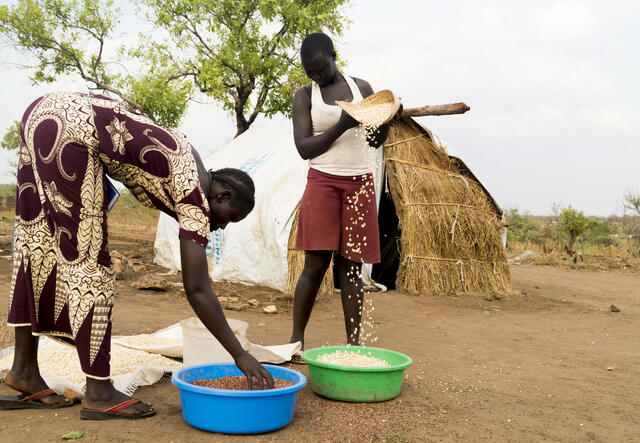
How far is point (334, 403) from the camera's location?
231 centimetres

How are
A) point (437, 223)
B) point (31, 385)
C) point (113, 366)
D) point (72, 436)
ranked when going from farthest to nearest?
point (437, 223), point (113, 366), point (31, 385), point (72, 436)

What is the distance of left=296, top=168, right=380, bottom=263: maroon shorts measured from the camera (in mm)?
2865

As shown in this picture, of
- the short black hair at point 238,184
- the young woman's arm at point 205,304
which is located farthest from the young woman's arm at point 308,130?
the young woman's arm at point 205,304

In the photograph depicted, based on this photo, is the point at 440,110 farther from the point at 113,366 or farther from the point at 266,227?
the point at 113,366

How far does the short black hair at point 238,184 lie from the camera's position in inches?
79.2

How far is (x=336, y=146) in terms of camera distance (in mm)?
2885

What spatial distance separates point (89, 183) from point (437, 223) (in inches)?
177

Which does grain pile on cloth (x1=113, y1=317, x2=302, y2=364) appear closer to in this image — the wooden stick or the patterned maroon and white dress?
the patterned maroon and white dress

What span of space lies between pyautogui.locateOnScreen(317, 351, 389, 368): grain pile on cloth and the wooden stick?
1888 millimetres

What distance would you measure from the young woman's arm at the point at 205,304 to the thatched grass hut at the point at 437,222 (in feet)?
11.6

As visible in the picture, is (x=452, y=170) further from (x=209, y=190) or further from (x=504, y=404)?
(x=209, y=190)

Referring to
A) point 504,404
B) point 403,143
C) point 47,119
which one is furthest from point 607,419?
point 403,143

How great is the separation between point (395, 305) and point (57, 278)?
3590 mm

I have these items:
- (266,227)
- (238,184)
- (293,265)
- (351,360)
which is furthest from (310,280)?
(266,227)
